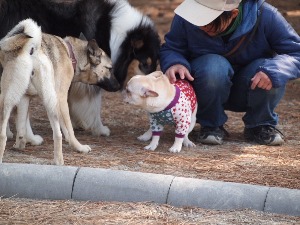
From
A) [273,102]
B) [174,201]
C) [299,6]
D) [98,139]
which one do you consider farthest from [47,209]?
[299,6]

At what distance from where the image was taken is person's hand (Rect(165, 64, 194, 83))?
5109mm

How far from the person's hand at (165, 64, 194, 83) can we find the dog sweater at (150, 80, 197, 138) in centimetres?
5

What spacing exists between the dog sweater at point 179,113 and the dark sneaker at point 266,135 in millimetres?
647

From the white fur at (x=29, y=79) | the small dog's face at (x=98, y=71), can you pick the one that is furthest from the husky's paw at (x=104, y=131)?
the white fur at (x=29, y=79)

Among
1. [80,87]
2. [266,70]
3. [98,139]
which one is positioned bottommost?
[98,139]

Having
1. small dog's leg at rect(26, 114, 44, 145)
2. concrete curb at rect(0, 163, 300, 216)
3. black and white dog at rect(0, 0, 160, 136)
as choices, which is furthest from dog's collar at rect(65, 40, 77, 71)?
concrete curb at rect(0, 163, 300, 216)

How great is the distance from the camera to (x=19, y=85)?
13.5 feet

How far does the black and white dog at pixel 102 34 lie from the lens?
549 centimetres

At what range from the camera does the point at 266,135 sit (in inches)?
210

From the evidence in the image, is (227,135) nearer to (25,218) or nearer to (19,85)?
(19,85)

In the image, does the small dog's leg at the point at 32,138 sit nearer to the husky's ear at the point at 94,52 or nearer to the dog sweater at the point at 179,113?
the husky's ear at the point at 94,52

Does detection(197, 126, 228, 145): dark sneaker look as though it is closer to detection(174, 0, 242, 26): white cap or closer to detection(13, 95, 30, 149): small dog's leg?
detection(174, 0, 242, 26): white cap

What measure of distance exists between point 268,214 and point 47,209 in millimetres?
1198

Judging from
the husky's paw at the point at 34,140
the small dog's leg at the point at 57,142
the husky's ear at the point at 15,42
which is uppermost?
the husky's ear at the point at 15,42
